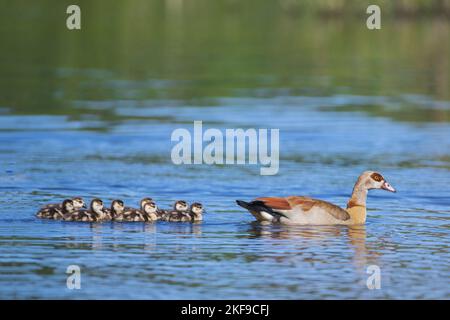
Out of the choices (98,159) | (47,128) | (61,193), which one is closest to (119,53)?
(47,128)

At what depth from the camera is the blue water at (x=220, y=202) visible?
40.4 feet

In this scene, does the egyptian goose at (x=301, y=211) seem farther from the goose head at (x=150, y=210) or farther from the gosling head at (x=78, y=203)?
the gosling head at (x=78, y=203)

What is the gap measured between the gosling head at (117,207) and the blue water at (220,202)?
249 mm

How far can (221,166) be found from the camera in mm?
19672

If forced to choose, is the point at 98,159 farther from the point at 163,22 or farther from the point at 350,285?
the point at 163,22

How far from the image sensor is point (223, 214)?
1603cm

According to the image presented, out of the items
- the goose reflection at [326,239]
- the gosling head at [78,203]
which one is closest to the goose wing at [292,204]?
the goose reflection at [326,239]

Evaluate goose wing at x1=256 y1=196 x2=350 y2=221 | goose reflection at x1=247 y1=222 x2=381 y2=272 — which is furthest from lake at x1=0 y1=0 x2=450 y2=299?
goose wing at x1=256 y1=196 x2=350 y2=221

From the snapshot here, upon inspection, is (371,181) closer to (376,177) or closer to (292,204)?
(376,177)

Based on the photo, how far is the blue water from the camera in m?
12.3

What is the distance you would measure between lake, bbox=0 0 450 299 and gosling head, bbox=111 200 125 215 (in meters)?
0.20
